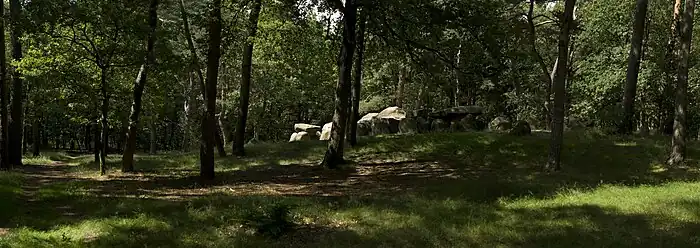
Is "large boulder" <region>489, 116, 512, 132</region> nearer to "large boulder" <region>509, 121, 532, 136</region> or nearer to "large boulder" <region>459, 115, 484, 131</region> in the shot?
"large boulder" <region>459, 115, 484, 131</region>

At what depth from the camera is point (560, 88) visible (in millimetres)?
15023

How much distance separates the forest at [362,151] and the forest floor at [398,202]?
0.21ft

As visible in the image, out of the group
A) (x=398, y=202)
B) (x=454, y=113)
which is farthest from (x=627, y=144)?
(x=454, y=113)

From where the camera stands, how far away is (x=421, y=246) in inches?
326

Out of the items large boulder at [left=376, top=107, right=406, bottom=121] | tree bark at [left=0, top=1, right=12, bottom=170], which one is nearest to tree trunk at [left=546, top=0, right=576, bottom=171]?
large boulder at [left=376, top=107, right=406, bottom=121]

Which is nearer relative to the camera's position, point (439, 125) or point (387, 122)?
point (439, 125)

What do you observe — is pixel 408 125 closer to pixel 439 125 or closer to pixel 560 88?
pixel 439 125

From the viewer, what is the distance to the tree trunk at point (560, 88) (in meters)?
14.7

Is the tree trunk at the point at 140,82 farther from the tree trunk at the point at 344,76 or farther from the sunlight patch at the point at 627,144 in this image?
the sunlight patch at the point at 627,144

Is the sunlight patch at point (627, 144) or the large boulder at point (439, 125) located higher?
the large boulder at point (439, 125)

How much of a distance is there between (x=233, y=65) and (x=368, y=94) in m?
14.0

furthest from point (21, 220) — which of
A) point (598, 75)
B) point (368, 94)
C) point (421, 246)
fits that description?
point (368, 94)

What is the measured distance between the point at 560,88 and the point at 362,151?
9.22 m

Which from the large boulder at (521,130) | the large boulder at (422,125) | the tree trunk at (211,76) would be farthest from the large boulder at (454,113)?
the tree trunk at (211,76)
